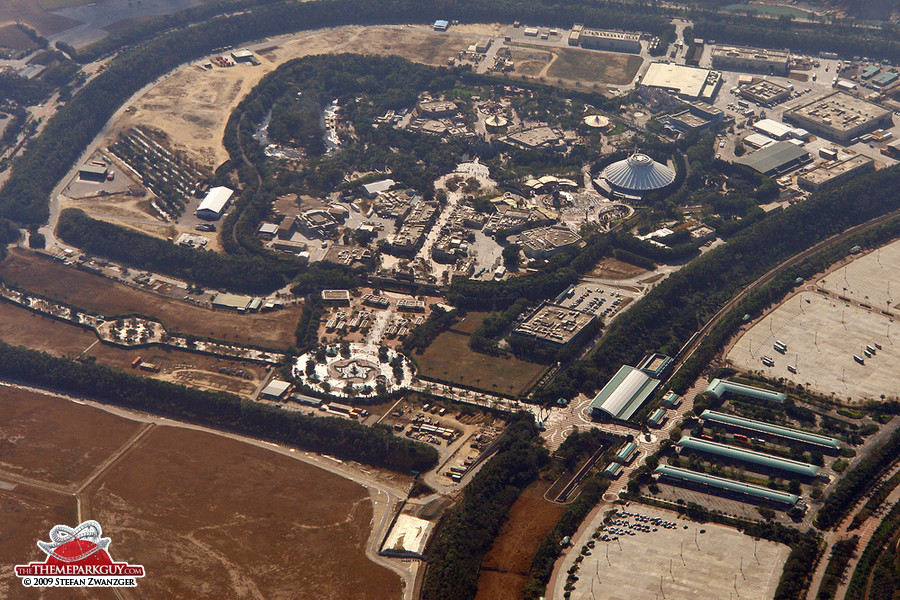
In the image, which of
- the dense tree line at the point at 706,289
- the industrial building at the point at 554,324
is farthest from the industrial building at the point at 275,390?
the dense tree line at the point at 706,289

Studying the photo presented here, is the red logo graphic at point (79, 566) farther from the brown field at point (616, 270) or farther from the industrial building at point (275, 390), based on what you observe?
the brown field at point (616, 270)

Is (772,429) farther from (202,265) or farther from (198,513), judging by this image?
(202,265)

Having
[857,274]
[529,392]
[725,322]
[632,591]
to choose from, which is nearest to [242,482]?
[529,392]

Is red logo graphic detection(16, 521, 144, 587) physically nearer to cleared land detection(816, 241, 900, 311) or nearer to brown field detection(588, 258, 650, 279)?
brown field detection(588, 258, 650, 279)

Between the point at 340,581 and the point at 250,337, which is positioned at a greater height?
the point at 250,337

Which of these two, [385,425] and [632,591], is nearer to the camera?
[632,591]

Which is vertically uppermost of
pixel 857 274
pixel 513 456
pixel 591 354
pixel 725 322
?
pixel 857 274

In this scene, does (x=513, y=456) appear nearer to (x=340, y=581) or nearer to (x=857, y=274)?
(x=340, y=581)
